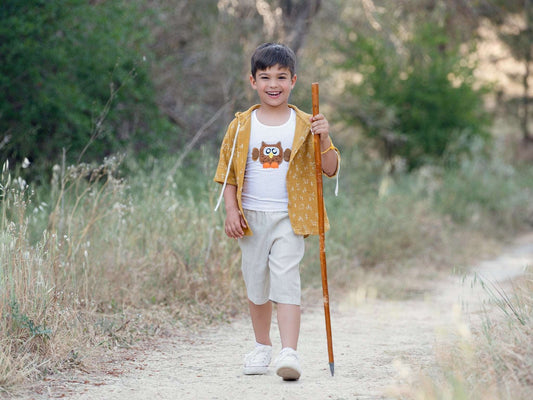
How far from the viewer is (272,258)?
12.8 ft

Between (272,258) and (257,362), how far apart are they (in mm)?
600

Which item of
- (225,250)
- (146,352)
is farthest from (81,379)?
(225,250)

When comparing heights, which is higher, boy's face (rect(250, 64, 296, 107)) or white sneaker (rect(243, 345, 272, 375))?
boy's face (rect(250, 64, 296, 107))

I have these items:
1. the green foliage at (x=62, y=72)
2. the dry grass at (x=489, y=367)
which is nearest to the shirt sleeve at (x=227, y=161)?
the dry grass at (x=489, y=367)

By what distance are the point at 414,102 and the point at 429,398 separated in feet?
32.5

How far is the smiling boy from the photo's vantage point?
387 centimetres

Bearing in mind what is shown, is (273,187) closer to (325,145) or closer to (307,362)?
(325,145)

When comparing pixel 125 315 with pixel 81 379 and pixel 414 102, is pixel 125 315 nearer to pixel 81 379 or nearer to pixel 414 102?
pixel 81 379

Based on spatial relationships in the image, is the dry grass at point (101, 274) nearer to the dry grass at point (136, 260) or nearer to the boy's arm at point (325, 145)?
the dry grass at point (136, 260)

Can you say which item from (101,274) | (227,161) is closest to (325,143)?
(227,161)

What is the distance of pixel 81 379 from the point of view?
3861 millimetres

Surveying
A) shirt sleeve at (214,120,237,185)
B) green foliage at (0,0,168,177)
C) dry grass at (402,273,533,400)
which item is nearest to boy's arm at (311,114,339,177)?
shirt sleeve at (214,120,237,185)

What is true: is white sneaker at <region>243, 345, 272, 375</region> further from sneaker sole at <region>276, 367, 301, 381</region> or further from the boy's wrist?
the boy's wrist

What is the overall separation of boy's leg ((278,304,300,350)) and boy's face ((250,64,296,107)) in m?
1.08
